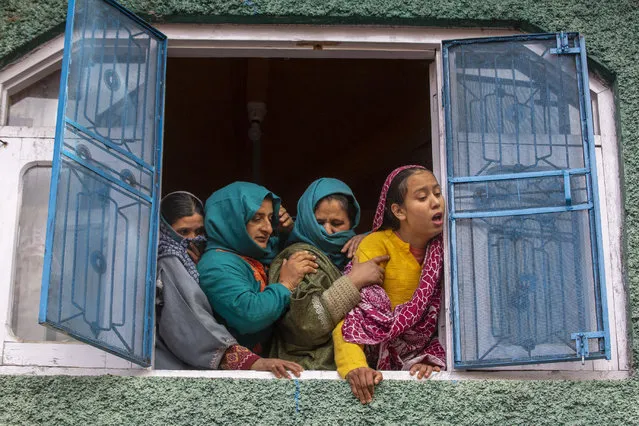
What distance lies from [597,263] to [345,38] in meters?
1.57

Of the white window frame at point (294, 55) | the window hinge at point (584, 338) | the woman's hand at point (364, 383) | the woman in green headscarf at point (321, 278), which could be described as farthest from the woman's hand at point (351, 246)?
the window hinge at point (584, 338)

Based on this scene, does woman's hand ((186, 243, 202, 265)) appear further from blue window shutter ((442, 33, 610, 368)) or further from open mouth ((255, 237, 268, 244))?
blue window shutter ((442, 33, 610, 368))

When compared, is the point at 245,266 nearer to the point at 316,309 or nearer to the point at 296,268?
the point at 296,268

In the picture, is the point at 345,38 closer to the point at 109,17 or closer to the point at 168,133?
the point at 109,17

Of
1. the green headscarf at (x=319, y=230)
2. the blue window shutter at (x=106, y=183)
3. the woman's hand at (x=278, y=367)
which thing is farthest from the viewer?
the green headscarf at (x=319, y=230)

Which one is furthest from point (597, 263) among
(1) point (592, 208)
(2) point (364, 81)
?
(2) point (364, 81)

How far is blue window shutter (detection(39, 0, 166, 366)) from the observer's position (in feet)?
15.4

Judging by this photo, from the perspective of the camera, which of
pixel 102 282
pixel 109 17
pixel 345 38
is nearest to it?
pixel 102 282

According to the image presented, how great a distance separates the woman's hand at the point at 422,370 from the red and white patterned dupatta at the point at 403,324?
0.12 meters

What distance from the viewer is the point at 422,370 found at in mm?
5090

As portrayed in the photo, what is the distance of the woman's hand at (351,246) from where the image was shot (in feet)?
18.8

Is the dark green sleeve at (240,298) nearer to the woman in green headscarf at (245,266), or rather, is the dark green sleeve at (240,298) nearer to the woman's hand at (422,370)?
the woman in green headscarf at (245,266)

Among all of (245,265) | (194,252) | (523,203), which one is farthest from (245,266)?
(523,203)

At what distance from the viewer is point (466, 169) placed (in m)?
5.26
